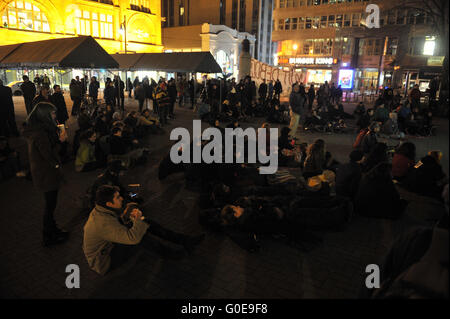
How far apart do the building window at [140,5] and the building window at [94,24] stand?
3698 mm

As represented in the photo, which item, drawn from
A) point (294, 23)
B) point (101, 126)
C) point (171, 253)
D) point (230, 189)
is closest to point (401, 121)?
point (230, 189)

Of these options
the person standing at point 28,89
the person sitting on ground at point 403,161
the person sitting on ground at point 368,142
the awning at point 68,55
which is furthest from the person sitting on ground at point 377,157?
the person standing at point 28,89

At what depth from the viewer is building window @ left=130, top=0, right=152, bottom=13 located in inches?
1540

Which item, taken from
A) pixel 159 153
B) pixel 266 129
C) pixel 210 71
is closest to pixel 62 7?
pixel 210 71

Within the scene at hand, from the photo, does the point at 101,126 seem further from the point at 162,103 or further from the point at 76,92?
the point at 76,92

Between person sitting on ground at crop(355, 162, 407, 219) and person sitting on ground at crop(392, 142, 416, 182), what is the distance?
6.16ft

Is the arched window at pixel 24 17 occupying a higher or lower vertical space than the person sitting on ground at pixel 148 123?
higher

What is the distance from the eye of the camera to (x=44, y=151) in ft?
14.3

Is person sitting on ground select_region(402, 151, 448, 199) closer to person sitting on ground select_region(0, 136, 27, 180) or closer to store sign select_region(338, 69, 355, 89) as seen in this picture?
person sitting on ground select_region(0, 136, 27, 180)

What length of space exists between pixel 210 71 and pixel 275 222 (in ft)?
47.2

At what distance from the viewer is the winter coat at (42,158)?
14.2 ft

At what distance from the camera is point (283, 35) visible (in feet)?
158

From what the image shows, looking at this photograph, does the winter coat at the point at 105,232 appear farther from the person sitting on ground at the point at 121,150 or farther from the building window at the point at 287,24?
the building window at the point at 287,24

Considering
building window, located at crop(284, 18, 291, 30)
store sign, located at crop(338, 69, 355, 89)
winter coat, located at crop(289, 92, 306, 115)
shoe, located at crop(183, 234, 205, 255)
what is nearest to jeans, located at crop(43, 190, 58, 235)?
shoe, located at crop(183, 234, 205, 255)
